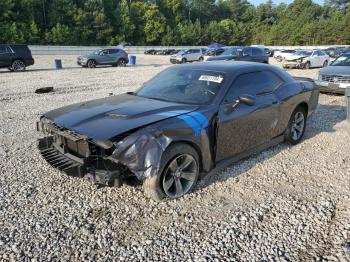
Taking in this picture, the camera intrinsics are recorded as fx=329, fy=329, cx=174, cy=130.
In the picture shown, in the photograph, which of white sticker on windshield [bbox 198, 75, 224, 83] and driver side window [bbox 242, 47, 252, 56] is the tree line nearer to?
driver side window [bbox 242, 47, 252, 56]

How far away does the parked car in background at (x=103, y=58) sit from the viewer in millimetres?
23641

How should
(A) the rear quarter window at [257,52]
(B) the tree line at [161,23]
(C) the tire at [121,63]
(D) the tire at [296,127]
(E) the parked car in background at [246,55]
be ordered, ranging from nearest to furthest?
1. (D) the tire at [296,127]
2. (E) the parked car in background at [246,55]
3. (A) the rear quarter window at [257,52]
4. (C) the tire at [121,63]
5. (B) the tree line at [161,23]

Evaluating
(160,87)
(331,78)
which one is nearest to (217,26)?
(331,78)

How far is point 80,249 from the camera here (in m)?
2.98

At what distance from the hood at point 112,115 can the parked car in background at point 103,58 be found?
20.1 metres

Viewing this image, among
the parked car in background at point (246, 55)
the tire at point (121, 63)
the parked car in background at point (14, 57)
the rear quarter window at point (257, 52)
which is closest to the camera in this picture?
the parked car in background at point (246, 55)

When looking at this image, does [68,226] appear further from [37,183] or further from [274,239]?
[274,239]

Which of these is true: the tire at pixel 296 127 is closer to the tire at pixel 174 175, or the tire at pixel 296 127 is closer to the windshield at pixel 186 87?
the windshield at pixel 186 87

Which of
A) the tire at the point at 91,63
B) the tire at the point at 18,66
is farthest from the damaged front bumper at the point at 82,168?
the tire at the point at 91,63

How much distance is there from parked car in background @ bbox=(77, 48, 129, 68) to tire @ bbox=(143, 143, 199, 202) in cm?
2137

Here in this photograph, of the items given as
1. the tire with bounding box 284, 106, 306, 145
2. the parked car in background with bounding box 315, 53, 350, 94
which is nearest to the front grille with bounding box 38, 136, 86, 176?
the tire with bounding box 284, 106, 306, 145

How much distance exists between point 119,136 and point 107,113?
0.64 meters

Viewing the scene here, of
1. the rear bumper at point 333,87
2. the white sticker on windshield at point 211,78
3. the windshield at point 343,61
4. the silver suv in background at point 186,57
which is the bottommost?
the silver suv in background at point 186,57

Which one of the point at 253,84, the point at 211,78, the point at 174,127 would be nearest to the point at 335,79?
the point at 253,84
